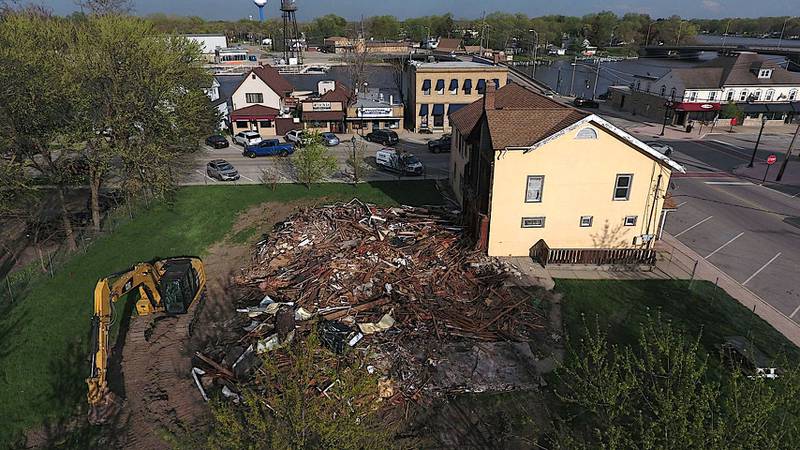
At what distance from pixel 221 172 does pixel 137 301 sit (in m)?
19.6

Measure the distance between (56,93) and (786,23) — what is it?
842 ft

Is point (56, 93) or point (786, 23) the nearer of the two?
point (56, 93)

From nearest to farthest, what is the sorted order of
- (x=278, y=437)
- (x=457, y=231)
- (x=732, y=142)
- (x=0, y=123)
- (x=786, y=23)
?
(x=278, y=437), (x=0, y=123), (x=457, y=231), (x=732, y=142), (x=786, y=23)

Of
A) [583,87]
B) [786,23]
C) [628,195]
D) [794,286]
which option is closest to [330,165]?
[628,195]

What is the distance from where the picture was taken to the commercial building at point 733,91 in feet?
201

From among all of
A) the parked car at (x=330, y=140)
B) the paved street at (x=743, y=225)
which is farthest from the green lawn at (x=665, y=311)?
the parked car at (x=330, y=140)

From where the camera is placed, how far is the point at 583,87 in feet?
351

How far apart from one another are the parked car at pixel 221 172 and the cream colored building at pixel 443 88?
2487cm

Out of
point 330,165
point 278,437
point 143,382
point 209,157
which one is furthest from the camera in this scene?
point 209,157

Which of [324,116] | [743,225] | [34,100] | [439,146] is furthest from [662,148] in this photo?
[34,100]

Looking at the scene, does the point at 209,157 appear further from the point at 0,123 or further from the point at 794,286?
the point at 794,286

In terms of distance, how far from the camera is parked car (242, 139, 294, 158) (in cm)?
4672

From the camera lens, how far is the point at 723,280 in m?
24.5

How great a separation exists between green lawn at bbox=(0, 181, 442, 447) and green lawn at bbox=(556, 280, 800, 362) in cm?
1519
